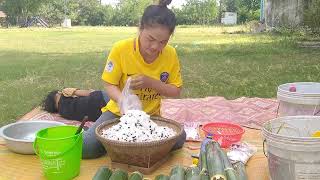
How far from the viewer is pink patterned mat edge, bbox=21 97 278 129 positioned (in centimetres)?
441

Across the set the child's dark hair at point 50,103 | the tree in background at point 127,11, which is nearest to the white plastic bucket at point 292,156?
the child's dark hair at point 50,103

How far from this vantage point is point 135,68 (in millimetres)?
3365

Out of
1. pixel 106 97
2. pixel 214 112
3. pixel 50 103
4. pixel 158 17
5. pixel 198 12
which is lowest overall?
pixel 214 112

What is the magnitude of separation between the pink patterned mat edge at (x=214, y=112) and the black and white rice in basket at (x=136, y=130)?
49.3 inches

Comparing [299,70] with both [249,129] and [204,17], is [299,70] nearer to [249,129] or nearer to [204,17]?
[249,129]

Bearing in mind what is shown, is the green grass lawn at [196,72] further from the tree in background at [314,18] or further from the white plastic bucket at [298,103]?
the white plastic bucket at [298,103]

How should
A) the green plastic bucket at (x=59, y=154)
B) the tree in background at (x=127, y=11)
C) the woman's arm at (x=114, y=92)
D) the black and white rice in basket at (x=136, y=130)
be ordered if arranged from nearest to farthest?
the green plastic bucket at (x=59, y=154)
the black and white rice in basket at (x=136, y=130)
the woman's arm at (x=114, y=92)
the tree in background at (x=127, y=11)

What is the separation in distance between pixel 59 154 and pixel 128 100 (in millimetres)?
721

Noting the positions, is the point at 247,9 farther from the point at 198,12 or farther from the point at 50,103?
the point at 50,103

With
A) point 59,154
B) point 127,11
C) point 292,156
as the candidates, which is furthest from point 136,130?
point 127,11

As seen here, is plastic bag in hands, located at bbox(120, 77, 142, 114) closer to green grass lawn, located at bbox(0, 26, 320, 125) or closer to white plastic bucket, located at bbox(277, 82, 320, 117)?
white plastic bucket, located at bbox(277, 82, 320, 117)

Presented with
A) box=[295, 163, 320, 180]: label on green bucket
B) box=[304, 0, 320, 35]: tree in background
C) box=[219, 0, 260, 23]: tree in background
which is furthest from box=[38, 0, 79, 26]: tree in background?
box=[295, 163, 320, 180]: label on green bucket

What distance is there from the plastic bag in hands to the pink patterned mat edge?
3.58 ft

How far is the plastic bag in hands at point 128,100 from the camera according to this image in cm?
314
